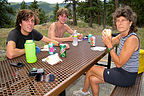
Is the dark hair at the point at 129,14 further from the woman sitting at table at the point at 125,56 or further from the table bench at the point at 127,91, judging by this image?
the table bench at the point at 127,91

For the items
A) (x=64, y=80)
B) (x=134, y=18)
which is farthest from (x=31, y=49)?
(x=134, y=18)

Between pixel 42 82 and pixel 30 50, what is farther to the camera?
Result: pixel 30 50

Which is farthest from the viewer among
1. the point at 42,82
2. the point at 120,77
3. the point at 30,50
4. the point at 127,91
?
the point at 120,77

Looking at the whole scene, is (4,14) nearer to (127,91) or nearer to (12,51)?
(12,51)

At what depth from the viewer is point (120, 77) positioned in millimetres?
1848

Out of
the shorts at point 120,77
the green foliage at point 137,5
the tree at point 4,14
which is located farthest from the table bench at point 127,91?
the tree at point 4,14

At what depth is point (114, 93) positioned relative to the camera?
1.66 meters

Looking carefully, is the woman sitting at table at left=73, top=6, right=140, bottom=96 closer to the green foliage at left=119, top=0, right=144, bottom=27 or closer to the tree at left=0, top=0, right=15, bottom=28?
the green foliage at left=119, top=0, right=144, bottom=27

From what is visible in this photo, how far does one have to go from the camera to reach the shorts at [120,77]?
1.81 m

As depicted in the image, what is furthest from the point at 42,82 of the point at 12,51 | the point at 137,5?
the point at 137,5

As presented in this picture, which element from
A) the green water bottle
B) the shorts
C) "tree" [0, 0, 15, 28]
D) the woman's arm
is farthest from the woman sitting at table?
"tree" [0, 0, 15, 28]

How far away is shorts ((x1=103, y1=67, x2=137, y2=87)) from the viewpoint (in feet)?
5.94

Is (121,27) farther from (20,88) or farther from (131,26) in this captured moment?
(20,88)

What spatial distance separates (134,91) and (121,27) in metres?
1.04
